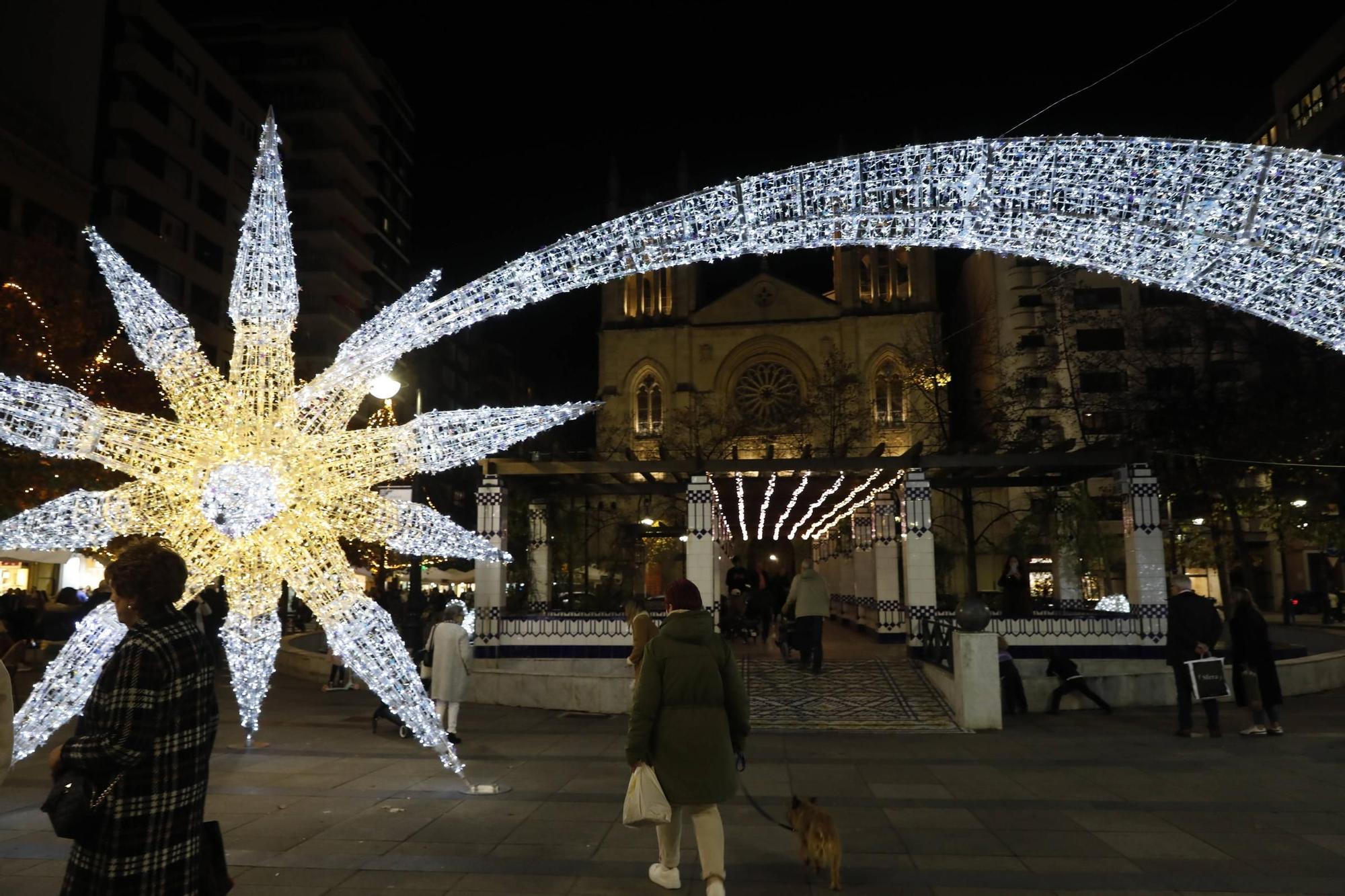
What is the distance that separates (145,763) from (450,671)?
719 cm

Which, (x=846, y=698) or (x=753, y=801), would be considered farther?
(x=846, y=698)

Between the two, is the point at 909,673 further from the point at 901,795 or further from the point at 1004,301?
the point at 1004,301

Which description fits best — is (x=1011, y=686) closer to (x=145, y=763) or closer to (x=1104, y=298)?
(x=145, y=763)

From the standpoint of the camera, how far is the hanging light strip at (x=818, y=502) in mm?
21141

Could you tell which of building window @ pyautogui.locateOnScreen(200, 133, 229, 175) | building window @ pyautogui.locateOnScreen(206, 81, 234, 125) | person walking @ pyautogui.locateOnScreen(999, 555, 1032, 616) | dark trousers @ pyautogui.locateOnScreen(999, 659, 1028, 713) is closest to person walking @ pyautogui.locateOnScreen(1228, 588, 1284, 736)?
dark trousers @ pyautogui.locateOnScreen(999, 659, 1028, 713)

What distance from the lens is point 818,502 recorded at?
1000 inches

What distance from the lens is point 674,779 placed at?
4.99 metres

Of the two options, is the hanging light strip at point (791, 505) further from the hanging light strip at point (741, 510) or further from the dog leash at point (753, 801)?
the dog leash at point (753, 801)

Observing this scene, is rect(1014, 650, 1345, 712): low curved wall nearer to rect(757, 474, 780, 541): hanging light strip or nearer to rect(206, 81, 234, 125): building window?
rect(757, 474, 780, 541): hanging light strip

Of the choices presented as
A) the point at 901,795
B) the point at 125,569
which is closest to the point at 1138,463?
the point at 901,795

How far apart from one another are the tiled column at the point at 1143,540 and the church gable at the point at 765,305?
33513mm

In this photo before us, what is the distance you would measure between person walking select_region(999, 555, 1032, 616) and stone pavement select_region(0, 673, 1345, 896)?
4.57m

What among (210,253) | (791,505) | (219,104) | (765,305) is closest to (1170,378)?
(791,505)

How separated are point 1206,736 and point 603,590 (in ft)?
52.7
